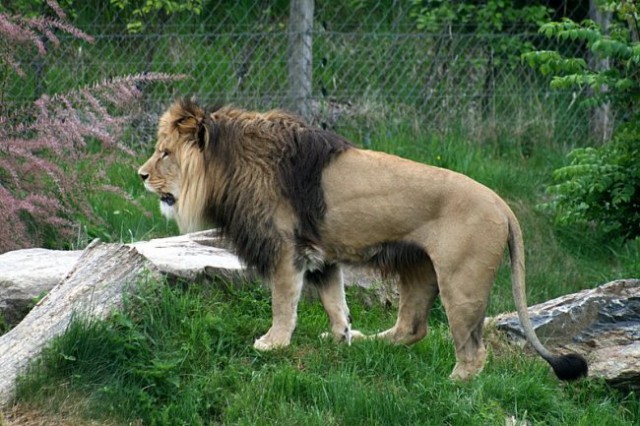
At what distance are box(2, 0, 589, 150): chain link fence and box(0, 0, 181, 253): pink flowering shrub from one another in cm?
156

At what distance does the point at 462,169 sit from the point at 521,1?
2.67 m

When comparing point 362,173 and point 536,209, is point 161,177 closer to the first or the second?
point 362,173

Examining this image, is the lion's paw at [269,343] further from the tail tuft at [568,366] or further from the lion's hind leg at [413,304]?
the tail tuft at [568,366]

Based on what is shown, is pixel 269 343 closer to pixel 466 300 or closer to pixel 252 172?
pixel 252 172

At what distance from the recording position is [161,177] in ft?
21.0

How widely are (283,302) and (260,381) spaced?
548mm

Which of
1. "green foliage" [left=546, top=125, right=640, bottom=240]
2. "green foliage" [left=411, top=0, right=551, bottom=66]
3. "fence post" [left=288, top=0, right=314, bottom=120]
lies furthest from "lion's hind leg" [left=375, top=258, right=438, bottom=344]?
"green foliage" [left=411, top=0, right=551, bottom=66]

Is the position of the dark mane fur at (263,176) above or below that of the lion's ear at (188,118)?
below

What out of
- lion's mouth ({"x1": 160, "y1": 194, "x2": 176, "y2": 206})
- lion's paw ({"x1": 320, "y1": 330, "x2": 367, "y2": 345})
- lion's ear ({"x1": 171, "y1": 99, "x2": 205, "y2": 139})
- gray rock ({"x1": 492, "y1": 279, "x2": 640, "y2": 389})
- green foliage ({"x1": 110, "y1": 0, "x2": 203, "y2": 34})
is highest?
lion's ear ({"x1": 171, "y1": 99, "x2": 205, "y2": 139})

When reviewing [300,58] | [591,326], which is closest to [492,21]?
[300,58]

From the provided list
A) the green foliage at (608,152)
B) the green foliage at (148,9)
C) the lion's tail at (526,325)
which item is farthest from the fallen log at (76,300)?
the green foliage at (148,9)

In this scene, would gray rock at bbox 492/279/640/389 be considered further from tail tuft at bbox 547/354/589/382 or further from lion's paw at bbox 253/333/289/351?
lion's paw at bbox 253/333/289/351

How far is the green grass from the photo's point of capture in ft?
18.3

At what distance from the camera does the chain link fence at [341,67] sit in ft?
33.0
